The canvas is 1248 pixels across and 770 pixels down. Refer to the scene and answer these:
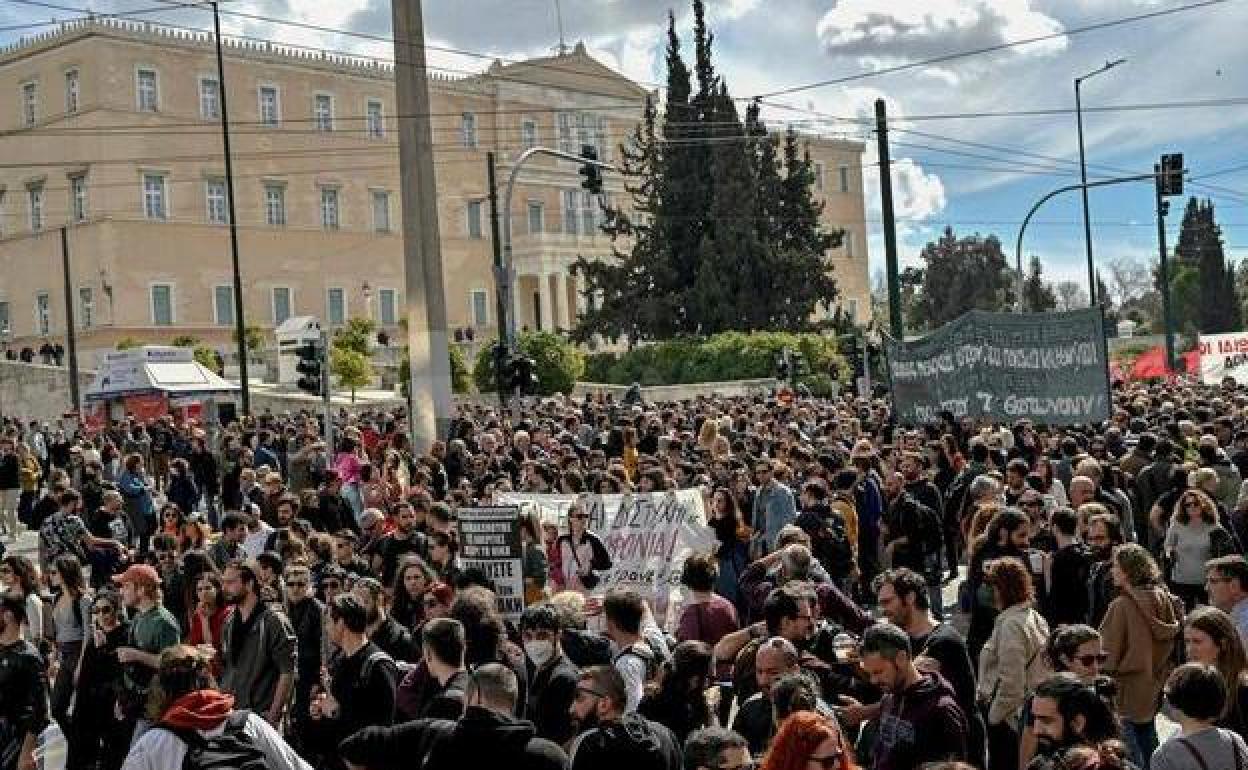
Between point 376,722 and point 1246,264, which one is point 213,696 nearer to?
point 376,722

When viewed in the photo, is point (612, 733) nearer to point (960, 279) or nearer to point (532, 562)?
point (532, 562)

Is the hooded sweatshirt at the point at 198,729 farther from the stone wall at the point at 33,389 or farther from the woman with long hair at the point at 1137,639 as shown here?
the stone wall at the point at 33,389

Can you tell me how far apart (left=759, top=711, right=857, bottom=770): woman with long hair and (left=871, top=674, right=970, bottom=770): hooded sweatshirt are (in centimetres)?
121

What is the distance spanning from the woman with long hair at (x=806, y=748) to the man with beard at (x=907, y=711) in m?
1.21

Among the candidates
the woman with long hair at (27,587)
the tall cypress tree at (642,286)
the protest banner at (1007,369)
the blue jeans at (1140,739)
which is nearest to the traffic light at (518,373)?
the protest banner at (1007,369)

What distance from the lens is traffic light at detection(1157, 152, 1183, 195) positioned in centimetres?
3522

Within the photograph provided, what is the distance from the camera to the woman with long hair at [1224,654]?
21.3ft

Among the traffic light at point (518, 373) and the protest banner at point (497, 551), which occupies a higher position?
the traffic light at point (518, 373)

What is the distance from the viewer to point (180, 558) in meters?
11.1

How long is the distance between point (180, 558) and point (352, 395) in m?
39.7

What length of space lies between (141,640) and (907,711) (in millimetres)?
4618

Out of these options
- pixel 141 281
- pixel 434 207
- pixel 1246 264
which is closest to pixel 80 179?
pixel 141 281

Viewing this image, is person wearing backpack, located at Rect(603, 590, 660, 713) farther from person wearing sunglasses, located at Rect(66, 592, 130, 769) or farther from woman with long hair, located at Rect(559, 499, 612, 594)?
woman with long hair, located at Rect(559, 499, 612, 594)

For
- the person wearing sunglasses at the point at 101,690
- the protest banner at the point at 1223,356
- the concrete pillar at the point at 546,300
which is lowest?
the person wearing sunglasses at the point at 101,690
